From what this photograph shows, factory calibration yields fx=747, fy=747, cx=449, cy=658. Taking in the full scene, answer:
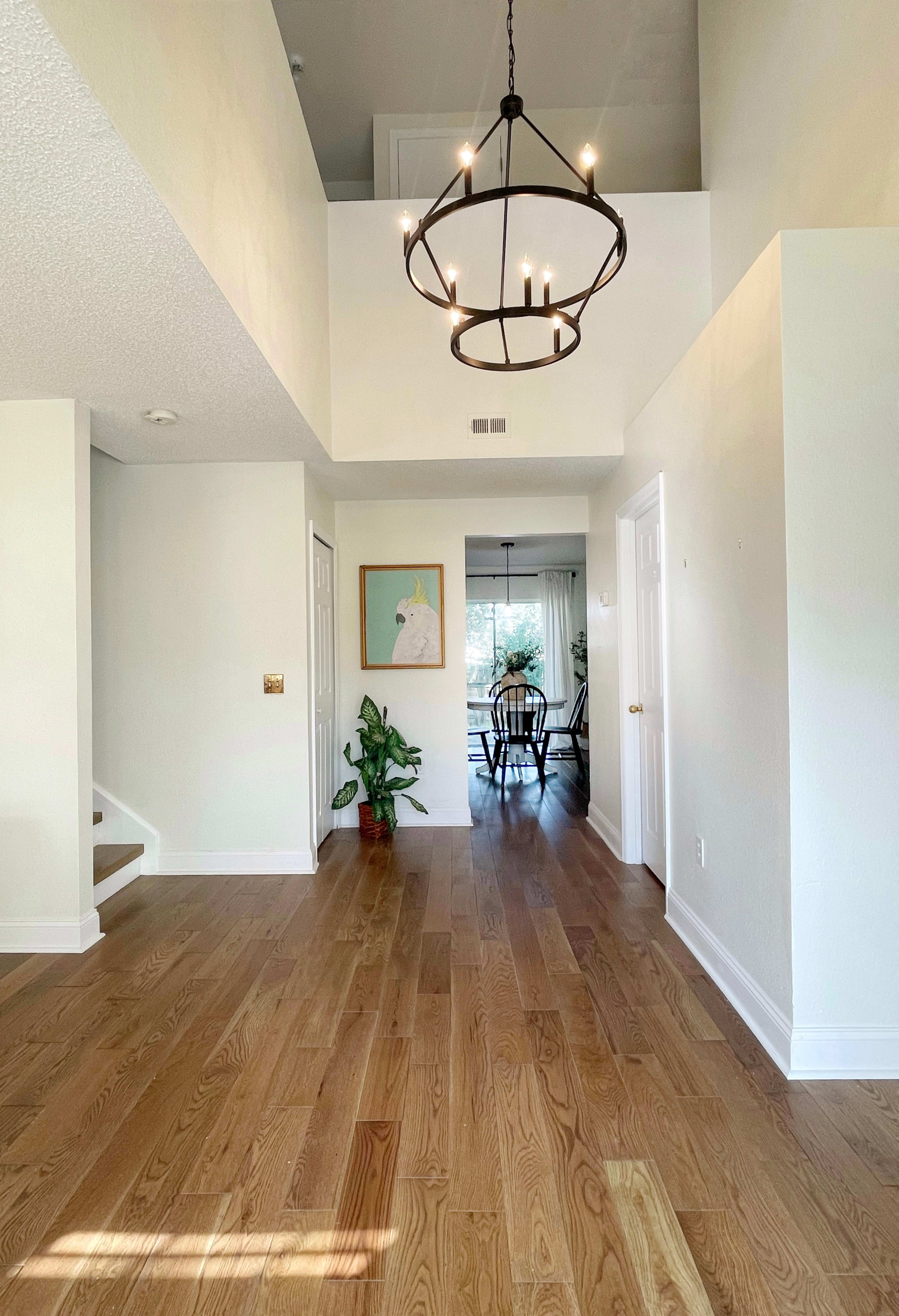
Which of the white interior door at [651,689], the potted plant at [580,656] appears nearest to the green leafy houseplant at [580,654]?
the potted plant at [580,656]

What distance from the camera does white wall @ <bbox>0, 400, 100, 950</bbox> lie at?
3.38m

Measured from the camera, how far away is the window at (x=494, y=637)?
1080 centimetres

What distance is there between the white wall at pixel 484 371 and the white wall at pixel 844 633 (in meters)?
2.22

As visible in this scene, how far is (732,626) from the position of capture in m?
2.68

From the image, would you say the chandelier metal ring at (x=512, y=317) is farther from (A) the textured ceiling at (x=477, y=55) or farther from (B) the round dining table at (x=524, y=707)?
(B) the round dining table at (x=524, y=707)

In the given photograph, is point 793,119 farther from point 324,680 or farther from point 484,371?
point 324,680

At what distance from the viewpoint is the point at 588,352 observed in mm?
4414

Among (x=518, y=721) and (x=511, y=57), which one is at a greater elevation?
(x=511, y=57)

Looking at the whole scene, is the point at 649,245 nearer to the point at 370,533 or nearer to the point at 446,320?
the point at 446,320

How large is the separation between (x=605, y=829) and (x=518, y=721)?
2.40 m

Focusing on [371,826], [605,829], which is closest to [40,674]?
[371,826]

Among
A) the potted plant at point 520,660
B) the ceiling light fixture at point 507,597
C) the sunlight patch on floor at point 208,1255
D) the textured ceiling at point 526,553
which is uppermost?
the textured ceiling at point 526,553

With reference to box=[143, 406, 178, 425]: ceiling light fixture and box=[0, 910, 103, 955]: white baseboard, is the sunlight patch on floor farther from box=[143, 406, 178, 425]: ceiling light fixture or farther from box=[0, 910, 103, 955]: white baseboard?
box=[143, 406, 178, 425]: ceiling light fixture

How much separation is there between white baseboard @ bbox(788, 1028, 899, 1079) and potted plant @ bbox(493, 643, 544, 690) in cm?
664
